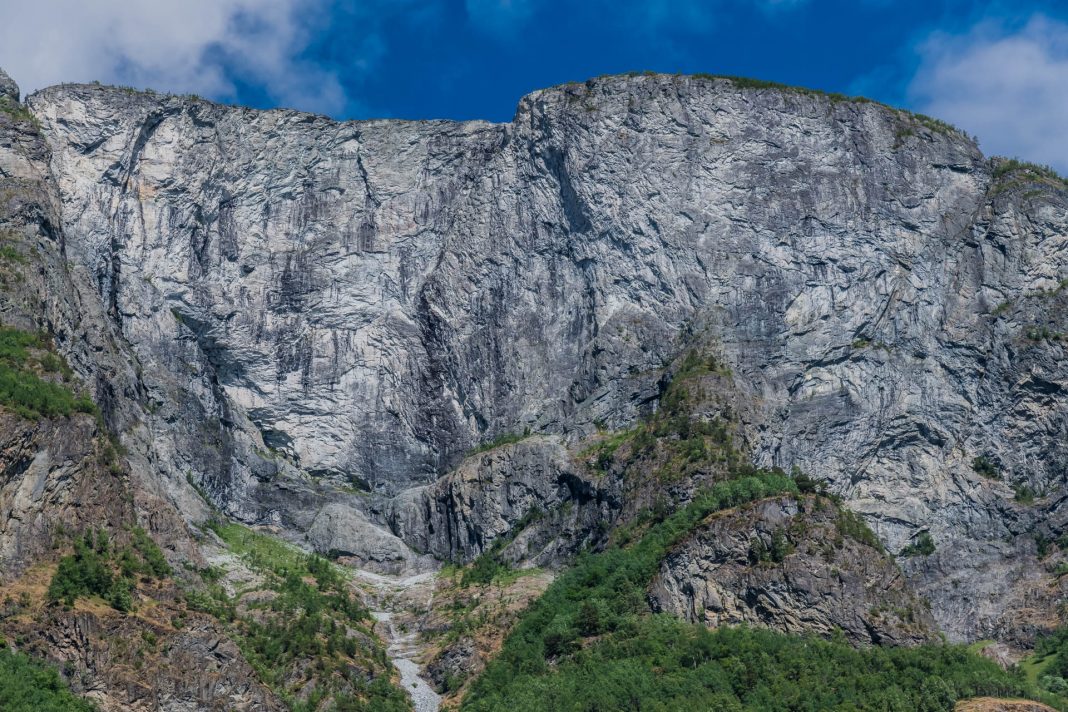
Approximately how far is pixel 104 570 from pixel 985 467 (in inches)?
2542

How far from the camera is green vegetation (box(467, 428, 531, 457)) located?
122125mm

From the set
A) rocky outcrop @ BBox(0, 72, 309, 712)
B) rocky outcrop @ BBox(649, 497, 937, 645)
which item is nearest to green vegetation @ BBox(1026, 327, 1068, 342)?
rocky outcrop @ BBox(649, 497, 937, 645)

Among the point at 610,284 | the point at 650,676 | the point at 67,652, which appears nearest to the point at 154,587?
the point at 67,652

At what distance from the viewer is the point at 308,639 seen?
96938 millimetres

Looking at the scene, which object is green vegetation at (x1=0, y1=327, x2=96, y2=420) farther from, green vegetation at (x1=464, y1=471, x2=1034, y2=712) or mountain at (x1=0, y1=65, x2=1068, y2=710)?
green vegetation at (x1=464, y1=471, x2=1034, y2=712)

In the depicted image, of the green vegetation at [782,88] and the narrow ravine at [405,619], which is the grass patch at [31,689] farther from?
the green vegetation at [782,88]

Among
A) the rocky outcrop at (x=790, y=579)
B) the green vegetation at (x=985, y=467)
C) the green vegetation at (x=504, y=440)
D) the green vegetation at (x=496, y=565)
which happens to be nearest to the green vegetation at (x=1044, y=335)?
the green vegetation at (x=985, y=467)

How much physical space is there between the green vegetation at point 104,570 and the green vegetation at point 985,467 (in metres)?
59.7

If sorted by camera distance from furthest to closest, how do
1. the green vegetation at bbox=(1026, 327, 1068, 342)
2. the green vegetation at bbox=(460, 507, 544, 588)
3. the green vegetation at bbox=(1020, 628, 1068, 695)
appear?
the green vegetation at bbox=(1026, 327, 1068, 342) < the green vegetation at bbox=(460, 507, 544, 588) < the green vegetation at bbox=(1020, 628, 1068, 695)

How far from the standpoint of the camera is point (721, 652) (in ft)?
307

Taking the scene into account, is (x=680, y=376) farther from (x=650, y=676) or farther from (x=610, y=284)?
(x=650, y=676)

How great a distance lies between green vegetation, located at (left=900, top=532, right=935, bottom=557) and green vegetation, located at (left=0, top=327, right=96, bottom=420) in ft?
193

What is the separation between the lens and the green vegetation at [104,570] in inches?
3462

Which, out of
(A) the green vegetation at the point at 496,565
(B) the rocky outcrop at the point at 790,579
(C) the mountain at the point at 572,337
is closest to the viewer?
(B) the rocky outcrop at the point at 790,579
